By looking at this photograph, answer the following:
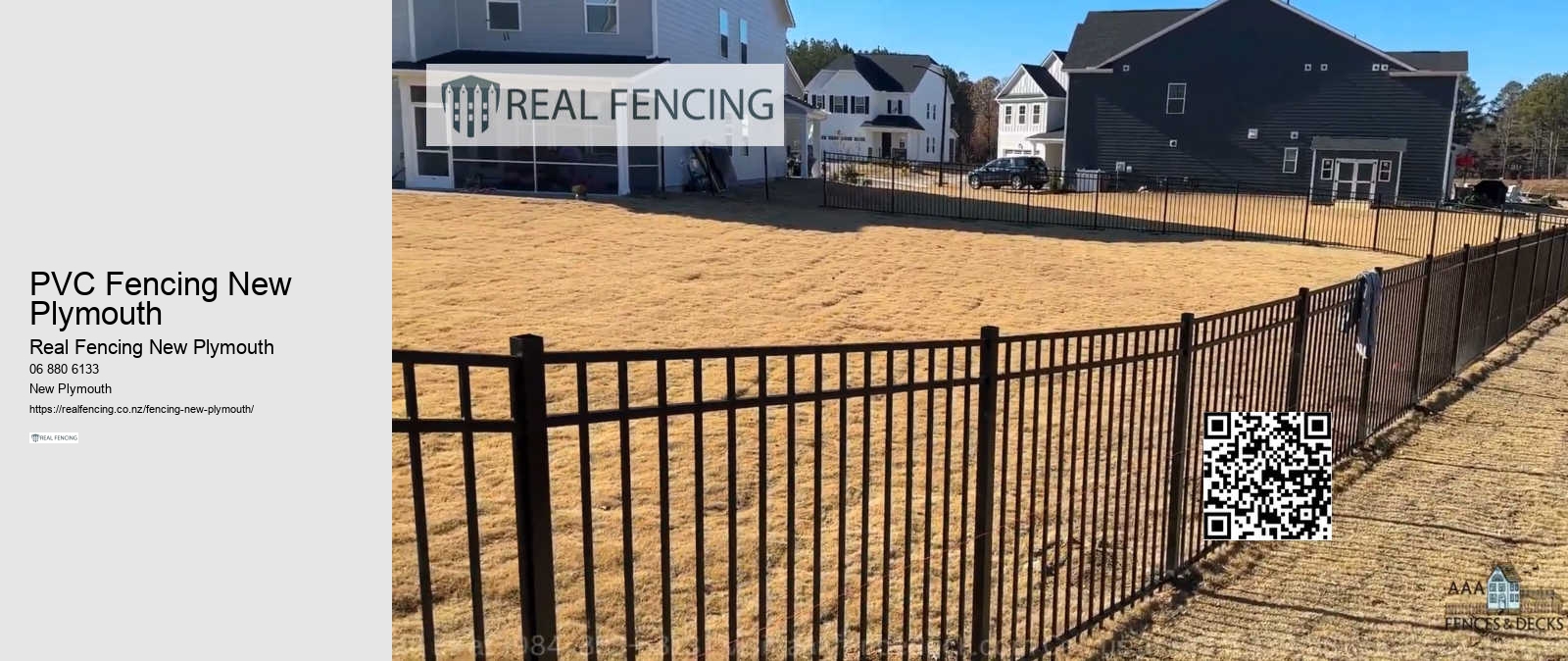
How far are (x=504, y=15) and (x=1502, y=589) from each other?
25623 millimetres

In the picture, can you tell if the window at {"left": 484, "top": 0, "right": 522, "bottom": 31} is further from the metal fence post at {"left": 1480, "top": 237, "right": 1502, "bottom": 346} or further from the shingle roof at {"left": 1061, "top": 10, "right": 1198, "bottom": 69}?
the shingle roof at {"left": 1061, "top": 10, "right": 1198, "bottom": 69}

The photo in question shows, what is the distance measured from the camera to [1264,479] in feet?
17.7

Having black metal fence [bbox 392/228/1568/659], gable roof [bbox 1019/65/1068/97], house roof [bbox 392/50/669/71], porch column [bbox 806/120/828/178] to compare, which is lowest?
black metal fence [bbox 392/228/1568/659]

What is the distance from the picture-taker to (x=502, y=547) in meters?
4.88

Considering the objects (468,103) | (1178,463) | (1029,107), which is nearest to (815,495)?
(1178,463)

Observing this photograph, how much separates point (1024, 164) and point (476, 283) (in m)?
30.2

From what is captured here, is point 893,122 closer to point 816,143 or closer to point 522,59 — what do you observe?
point 816,143

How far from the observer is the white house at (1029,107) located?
58625mm

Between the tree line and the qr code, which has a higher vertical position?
the tree line

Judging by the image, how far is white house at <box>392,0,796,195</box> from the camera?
79.5 feet

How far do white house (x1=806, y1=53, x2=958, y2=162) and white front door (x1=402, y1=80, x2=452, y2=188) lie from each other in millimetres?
41279

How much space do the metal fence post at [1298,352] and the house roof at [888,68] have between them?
6122 centimetres

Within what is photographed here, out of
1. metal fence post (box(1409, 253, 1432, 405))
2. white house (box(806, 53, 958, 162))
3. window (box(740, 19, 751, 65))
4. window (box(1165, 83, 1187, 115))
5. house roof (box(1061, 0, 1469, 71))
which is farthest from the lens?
white house (box(806, 53, 958, 162))

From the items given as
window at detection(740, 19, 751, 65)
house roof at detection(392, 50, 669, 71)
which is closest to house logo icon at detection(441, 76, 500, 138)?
house roof at detection(392, 50, 669, 71)
